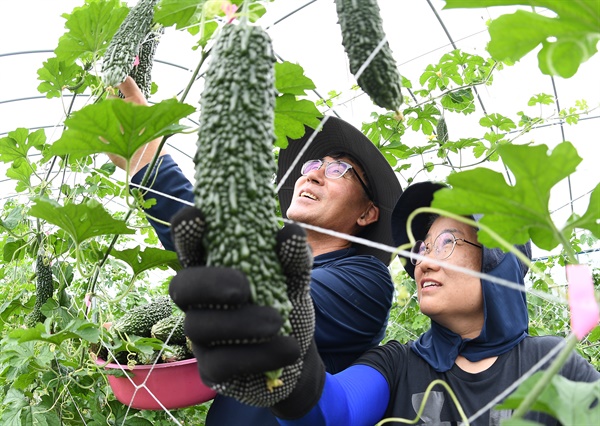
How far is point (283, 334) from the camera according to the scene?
78cm

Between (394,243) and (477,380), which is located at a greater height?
(394,243)

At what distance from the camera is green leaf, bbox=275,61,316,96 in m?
1.23

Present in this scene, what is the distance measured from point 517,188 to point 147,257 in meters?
1.00

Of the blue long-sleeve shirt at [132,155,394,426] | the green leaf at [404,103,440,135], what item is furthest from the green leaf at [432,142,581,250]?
the green leaf at [404,103,440,135]

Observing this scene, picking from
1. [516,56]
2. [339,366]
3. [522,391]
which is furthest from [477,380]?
[516,56]

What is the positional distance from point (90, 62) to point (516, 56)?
1.33m

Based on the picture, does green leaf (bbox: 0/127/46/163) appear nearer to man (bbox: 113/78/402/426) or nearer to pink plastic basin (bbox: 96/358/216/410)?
man (bbox: 113/78/402/426)

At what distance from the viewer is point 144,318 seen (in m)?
1.77

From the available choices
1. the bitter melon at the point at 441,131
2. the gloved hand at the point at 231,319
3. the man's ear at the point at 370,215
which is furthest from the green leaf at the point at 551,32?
the bitter melon at the point at 441,131

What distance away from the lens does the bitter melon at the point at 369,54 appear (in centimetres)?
80

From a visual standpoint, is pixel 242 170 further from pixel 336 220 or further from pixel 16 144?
pixel 16 144

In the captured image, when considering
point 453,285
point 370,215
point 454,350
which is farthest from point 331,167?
point 454,350

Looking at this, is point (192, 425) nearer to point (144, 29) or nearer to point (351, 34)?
point (144, 29)

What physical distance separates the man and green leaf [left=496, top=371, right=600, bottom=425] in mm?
919
